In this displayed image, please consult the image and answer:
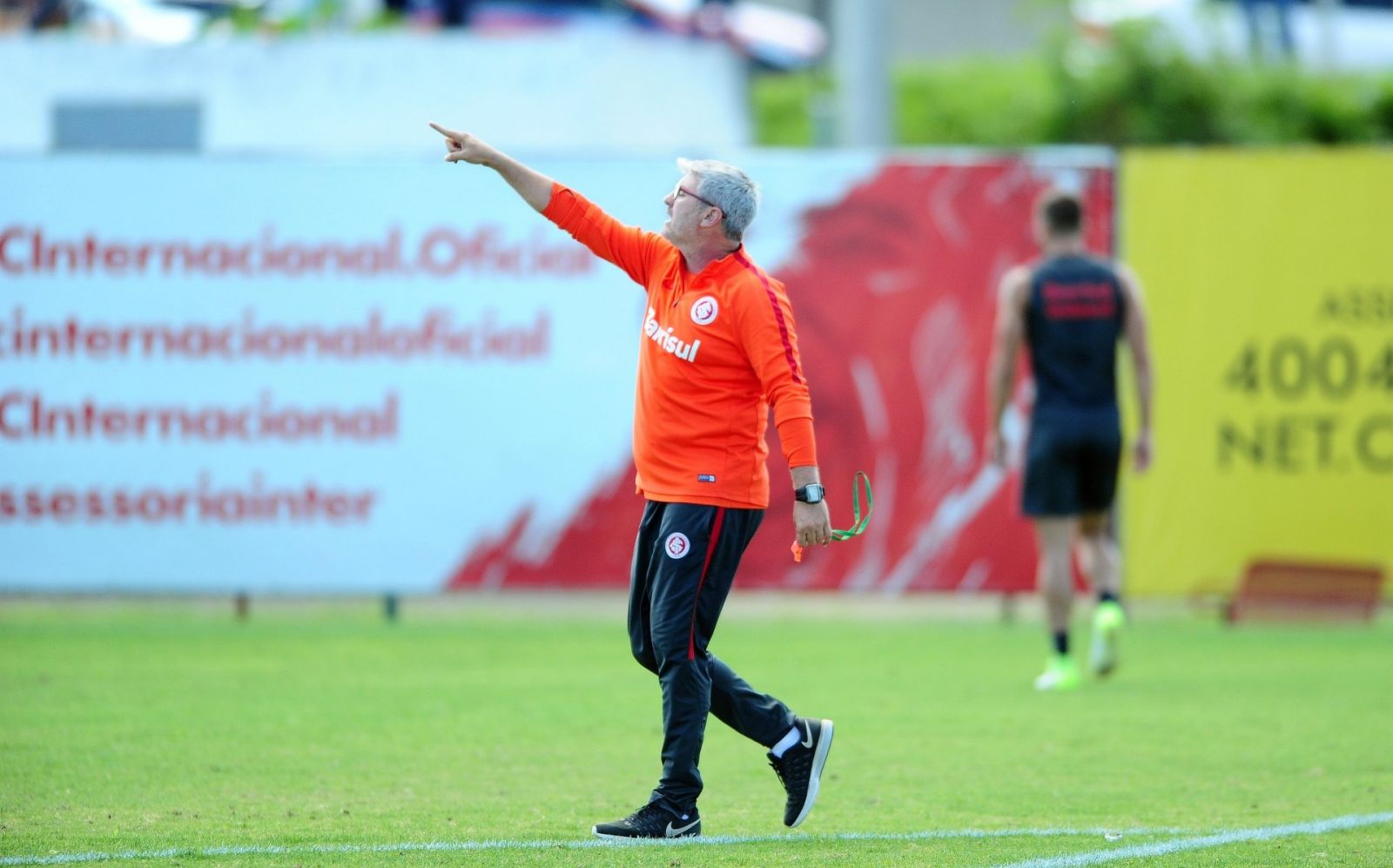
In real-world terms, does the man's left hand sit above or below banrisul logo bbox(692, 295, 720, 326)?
below

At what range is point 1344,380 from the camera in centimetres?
1286

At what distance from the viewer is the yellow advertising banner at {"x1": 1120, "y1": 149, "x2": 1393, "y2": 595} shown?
1283 cm

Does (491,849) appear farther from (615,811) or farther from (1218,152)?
(1218,152)

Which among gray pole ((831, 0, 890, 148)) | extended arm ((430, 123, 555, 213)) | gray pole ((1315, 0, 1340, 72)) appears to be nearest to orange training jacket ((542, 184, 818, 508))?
extended arm ((430, 123, 555, 213))

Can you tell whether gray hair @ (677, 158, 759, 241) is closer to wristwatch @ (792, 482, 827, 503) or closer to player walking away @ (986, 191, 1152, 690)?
wristwatch @ (792, 482, 827, 503)

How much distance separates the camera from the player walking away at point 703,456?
612cm

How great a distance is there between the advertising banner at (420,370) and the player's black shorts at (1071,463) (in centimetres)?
258

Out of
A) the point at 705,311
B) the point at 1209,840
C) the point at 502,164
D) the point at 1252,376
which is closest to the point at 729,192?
the point at 705,311

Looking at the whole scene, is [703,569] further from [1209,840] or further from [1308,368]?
[1308,368]

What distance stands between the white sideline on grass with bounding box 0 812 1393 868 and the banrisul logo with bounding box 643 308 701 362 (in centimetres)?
143

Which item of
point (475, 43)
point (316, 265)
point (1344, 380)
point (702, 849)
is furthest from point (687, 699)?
point (475, 43)

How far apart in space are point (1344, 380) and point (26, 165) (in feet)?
26.6

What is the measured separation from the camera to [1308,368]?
12.8 meters

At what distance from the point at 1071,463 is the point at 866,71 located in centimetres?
636
